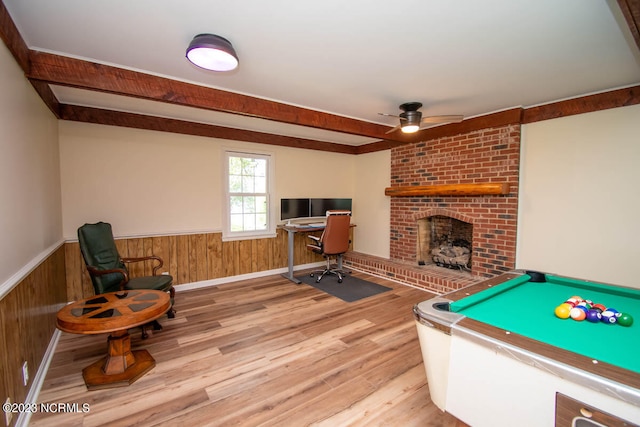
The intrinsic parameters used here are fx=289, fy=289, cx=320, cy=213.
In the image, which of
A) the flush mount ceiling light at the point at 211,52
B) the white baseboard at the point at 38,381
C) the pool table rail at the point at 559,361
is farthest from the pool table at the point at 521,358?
the white baseboard at the point at 38,381

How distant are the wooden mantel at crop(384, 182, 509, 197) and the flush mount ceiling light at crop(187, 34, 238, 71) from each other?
3.28m

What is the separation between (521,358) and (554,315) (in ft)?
2.08

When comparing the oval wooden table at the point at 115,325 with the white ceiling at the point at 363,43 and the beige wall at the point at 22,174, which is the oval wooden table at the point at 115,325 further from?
the white ceiling at the point at 363,43

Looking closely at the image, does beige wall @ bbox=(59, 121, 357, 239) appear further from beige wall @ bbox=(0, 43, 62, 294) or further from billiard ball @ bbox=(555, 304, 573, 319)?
billiard ball @ bbox=(555, 304, 573, 319)

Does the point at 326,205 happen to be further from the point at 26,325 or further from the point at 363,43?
the point at 26,325

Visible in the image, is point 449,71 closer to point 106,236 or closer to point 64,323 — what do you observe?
point 64,323

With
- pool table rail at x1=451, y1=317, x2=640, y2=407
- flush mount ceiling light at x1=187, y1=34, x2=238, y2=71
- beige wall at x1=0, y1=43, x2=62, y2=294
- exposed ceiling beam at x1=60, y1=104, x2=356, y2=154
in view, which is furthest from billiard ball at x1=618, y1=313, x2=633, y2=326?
exposed ceiling beam at x1=60, y1=104, x2=356, y2=154

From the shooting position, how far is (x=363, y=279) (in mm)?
4793

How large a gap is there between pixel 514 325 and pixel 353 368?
4.30 ft

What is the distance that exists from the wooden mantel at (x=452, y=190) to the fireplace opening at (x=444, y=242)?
56 centimetres

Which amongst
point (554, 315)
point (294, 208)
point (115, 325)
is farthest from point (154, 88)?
point (554, 315)

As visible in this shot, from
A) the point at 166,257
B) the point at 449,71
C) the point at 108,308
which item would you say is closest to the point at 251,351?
the point at 108,308

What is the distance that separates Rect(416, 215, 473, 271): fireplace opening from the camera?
447cm

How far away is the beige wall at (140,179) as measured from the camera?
3.47 m
